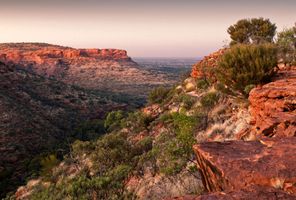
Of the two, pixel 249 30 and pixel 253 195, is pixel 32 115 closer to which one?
pixel 249 30

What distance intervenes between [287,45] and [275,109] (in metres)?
11.3

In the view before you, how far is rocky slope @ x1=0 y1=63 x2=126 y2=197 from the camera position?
1460 inches

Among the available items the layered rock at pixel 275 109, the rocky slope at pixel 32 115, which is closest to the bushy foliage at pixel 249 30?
the layered rock at pixel 275 109

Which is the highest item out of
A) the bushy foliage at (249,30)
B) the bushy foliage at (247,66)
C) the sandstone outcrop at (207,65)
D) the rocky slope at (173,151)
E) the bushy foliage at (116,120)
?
the bushy foliage at (249,30)

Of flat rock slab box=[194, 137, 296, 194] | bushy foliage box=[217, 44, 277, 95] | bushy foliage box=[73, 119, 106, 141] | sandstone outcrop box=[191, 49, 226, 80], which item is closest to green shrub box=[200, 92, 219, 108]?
bushy foliage box=[217, 44, 277, 95]

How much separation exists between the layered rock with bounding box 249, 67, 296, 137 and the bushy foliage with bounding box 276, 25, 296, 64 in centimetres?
644

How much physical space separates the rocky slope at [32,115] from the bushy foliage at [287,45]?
29002mm

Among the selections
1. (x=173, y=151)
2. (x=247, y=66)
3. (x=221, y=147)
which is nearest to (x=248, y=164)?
(x=221, y=147)

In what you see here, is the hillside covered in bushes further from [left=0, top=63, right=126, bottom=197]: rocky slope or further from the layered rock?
[left=0, top=63, right=126, bottom=197]: rocky slope

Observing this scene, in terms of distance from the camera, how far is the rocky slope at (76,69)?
377 ft

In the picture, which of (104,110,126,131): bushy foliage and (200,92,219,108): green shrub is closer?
(200,92,219,108): green shrub

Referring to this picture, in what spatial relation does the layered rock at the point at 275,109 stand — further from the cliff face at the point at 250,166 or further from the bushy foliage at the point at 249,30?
the bushy foliage at the point at 249,30

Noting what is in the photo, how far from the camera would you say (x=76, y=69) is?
136 meters

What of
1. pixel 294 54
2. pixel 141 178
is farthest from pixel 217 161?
pixel 294 54
